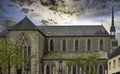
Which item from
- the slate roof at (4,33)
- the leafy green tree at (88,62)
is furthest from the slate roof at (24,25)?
the leafy green tree at (88,62)

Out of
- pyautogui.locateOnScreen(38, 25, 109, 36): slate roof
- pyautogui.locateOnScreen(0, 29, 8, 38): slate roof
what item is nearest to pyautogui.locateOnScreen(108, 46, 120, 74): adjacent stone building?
pyautogui.locateOnScreen(38, 25, 109, 36): slate roof

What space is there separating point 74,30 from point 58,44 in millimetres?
6688

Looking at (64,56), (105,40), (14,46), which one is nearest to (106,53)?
(105,40)

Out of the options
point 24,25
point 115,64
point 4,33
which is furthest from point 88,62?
point 4,33

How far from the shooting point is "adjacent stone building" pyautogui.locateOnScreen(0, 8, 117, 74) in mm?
115312

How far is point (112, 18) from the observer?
13038 centimetres

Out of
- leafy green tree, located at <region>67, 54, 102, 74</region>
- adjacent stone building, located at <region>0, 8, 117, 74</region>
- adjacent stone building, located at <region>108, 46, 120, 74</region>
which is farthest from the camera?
adjacent stone building, located at <region>0, 8, 117, 74</region>

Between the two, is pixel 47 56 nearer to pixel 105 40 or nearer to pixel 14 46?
pixel 105 40

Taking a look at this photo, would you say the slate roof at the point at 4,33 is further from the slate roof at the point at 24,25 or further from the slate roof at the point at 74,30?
the slate roof at the point at 74,30

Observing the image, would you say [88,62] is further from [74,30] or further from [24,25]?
[74,30]

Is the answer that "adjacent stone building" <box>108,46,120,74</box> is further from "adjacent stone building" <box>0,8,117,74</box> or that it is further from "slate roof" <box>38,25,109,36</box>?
"slate roof" <box>38,25,109,36</box>

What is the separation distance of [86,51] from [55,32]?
11509mm

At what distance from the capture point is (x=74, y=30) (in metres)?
127

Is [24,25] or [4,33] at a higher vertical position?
[24,25]
